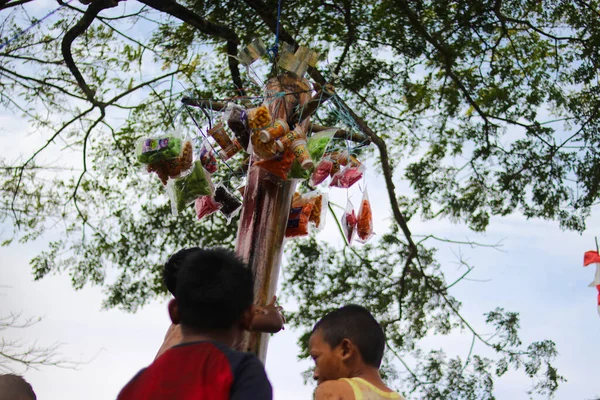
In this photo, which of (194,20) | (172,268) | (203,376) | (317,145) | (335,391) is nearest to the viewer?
(203,376)

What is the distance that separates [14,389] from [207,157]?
1.60m

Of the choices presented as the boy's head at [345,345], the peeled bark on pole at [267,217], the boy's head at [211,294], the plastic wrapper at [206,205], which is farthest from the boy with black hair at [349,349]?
the plastic wrapper at [206,205]

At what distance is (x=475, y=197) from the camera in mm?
7477

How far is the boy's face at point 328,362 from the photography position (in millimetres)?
2281

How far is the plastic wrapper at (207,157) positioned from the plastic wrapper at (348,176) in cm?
69

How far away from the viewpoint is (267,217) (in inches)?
132

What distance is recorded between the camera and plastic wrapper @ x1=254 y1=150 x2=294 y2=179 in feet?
10.7

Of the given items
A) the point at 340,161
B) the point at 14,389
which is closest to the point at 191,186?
the point at 340,161

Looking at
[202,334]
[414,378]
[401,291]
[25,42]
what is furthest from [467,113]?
[202,334]

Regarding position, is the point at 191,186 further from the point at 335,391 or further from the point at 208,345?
the point at 208,345

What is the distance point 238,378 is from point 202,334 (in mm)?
185

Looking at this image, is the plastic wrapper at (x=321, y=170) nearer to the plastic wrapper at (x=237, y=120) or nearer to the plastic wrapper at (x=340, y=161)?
the plastic wrapper at (x=340, y=161)

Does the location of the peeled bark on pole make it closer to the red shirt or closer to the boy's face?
the boy's face

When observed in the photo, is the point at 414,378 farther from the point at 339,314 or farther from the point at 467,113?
the point at 339,314
